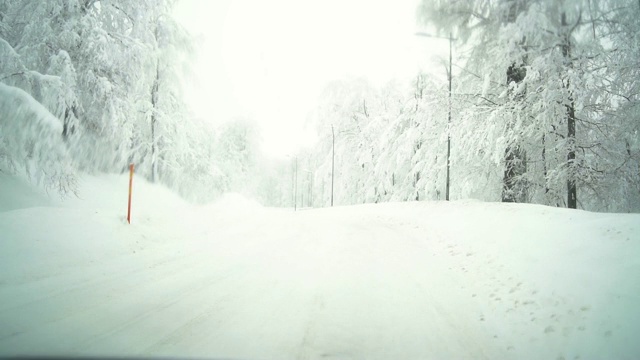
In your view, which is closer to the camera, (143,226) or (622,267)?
(622,267)

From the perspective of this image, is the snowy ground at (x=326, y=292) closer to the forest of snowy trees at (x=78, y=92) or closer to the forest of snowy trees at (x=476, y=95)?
the forest of snowy trees at (x=78, y=92)

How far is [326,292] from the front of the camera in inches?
183

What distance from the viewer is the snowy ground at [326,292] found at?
308 cm

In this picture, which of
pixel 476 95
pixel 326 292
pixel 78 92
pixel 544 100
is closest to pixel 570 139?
pixel 544 100

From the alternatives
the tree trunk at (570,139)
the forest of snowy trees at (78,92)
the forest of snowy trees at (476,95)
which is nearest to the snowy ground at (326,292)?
the forest of snowy trees at (78,92)

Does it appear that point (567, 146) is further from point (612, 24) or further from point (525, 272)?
point (525, 272)

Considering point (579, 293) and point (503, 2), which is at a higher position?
point (503, 2)

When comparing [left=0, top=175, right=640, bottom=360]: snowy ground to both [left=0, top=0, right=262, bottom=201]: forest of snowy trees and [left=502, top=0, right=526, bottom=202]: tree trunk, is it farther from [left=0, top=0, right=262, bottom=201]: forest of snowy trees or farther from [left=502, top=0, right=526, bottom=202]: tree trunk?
[left=502, top=0, right=526, bottom=202]: tree trunk

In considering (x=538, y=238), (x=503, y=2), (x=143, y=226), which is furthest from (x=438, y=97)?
(x=143, y=226)

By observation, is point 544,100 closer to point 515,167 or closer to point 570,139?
point 570,139

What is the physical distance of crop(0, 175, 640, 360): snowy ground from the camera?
3080mm

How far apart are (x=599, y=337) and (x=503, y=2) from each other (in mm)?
10569

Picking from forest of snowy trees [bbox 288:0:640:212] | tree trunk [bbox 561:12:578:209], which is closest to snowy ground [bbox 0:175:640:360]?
tree trunk [bbox 561:12:578:209]

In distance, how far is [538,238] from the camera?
588cm
